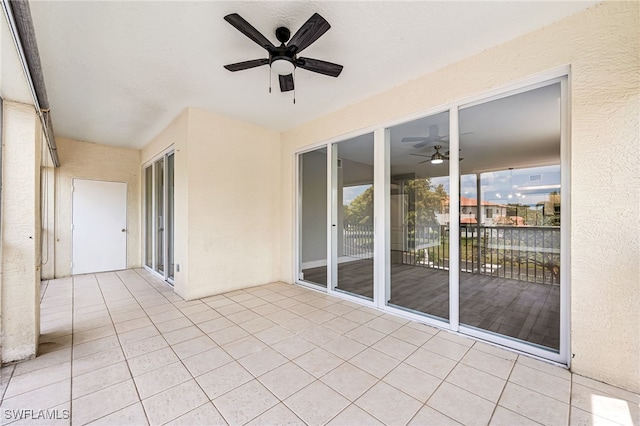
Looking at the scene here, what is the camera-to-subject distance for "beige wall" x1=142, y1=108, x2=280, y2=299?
3744mm

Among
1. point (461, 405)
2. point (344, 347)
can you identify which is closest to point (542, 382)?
point (461, 405)

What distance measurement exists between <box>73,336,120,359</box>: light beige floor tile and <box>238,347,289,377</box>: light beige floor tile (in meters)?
1.31

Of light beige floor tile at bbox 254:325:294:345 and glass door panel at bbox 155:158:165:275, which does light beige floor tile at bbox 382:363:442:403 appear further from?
glass door panel at bbox 155:158:165:275

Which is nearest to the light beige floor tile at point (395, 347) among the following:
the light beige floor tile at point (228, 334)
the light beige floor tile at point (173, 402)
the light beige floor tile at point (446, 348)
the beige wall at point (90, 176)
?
the light beige floor tile at point (446, 348)

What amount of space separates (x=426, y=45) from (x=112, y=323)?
170 inches

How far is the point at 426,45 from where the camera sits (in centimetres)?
232

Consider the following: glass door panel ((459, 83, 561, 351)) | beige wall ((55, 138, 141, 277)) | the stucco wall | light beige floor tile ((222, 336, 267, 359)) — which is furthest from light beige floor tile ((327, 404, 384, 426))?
beige wall ((55, 138, 141, 277))

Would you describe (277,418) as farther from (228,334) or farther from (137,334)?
(137,334)

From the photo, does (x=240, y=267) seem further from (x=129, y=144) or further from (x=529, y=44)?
(x=529, y=44)

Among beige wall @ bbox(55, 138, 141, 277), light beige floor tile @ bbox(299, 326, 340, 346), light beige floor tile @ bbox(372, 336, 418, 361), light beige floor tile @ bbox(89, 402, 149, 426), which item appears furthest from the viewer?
beige wall @ bbox(55, 138, 141, 277)

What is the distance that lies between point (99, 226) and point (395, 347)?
6.23 meters

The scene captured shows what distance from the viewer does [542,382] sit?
189cm

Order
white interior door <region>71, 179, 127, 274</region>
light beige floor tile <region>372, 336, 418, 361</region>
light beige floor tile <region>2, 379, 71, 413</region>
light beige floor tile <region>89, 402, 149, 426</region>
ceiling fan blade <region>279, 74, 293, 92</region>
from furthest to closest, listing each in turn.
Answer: white interior door <region>71, 179, 127, 274</region> → ceiling fan blade <region>279, 74, 293, 92</region> → light beige floor tile <region>372, 336, 418, 361</region> → light beige floor tile <region>2, 379, 71, 413</region> → light beige floor tile <region>89, 402, 149, 426</region>

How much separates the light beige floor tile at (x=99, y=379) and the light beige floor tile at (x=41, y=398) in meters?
0.05
